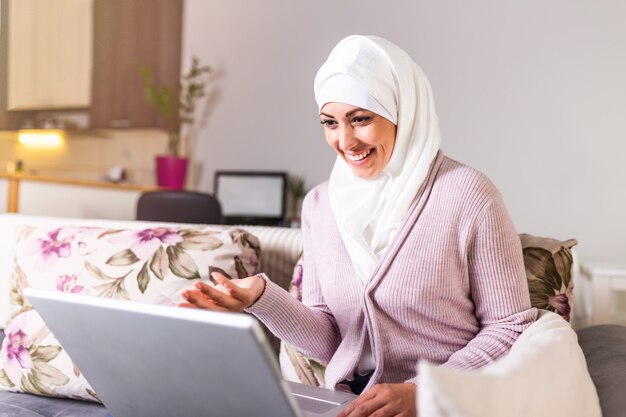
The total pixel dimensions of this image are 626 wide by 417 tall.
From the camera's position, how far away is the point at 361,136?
4.02 feet

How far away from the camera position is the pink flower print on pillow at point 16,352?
56.1 inches

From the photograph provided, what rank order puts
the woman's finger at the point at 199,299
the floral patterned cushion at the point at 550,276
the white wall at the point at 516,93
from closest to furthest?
the woman's finger at the point at 199,299
the floral patterned cushion at the point at 550,276
the white wall at the point at 516,93

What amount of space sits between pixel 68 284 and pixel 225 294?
2.01 ft

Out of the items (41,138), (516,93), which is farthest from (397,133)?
(41,138)

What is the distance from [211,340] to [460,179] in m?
0.66

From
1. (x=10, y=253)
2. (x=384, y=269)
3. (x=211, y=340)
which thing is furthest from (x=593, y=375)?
(x=10, y=253)

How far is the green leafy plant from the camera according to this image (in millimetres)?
4656

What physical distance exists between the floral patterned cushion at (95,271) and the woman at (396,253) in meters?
0.26

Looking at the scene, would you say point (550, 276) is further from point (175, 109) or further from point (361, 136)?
point (175, 109)

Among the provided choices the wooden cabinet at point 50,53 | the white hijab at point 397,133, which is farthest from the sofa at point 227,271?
the wooden cabinet at point 50,53

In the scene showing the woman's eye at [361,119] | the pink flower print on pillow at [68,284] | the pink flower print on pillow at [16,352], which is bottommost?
the pink flower print on pillow at [16,352]

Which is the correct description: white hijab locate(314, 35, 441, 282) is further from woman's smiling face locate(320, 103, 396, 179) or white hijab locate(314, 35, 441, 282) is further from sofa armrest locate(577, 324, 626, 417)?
sofa armrest locate(577, 324, 626, 417)

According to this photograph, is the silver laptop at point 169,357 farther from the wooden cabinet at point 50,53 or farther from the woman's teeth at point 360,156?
Result: the wooden cabinet at point 50,53

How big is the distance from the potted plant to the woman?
11.4ft
